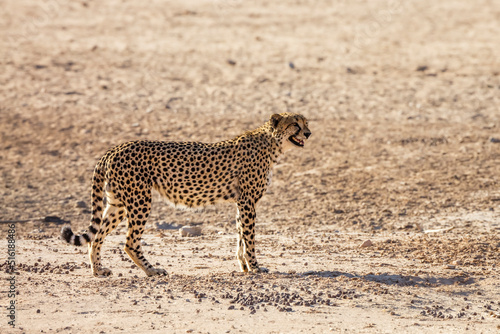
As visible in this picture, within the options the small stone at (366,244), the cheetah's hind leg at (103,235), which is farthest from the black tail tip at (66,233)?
the small stone at (366,244)

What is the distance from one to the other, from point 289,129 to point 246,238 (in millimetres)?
1285

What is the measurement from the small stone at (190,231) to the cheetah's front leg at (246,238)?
1989 millimetres

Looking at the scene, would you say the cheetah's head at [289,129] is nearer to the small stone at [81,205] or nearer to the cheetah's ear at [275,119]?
the cheetah's ear at [275,119]

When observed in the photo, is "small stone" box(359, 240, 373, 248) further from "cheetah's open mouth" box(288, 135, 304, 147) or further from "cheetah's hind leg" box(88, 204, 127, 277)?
"cheetah's hind leg" box(88, 204, 127, 277)


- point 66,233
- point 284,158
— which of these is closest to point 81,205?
point 284,158

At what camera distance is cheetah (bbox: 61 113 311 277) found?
28.0ft

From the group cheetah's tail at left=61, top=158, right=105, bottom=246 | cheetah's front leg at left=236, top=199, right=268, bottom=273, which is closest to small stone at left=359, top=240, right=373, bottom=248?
cheetah's front leg at left=236, top=199, right=268, bottom=273

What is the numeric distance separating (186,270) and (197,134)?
237 inches

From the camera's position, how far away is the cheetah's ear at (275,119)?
355 inches

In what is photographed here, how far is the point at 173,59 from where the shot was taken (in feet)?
59.2

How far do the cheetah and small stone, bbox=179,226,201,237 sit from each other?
1.91 metres

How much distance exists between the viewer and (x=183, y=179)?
344 inches

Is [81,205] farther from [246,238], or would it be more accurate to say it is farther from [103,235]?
[246,238]

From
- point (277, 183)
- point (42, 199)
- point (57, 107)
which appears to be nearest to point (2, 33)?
point (57, 107)
